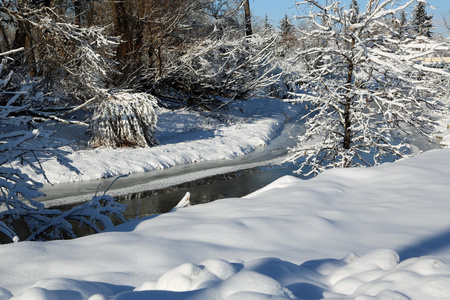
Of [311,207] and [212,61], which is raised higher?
[212,61]

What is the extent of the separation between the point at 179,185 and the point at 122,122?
11.3ft

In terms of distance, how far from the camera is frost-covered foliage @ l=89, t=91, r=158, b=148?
12.1 m

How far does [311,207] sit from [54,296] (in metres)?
2.30

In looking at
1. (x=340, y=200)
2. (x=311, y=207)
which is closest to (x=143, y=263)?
(x=311, y=207)

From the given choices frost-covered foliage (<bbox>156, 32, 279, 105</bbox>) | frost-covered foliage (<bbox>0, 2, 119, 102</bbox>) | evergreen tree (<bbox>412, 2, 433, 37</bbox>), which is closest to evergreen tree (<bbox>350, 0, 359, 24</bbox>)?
evergreen tree (<bbox>412, 2, 433, 37</bbox>)

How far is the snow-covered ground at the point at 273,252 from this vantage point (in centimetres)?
186

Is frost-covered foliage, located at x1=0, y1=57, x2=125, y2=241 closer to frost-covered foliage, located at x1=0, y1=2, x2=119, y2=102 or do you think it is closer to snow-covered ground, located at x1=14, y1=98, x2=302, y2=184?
snow-covered ground, located at x1=14, y1=98, x2=302, y2=184

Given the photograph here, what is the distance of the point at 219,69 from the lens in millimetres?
16891

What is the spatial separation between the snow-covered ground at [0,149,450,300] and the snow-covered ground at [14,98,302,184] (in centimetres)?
689

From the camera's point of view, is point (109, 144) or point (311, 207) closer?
point (311, 207)

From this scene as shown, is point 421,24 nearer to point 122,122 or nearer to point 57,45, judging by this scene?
point 122,122

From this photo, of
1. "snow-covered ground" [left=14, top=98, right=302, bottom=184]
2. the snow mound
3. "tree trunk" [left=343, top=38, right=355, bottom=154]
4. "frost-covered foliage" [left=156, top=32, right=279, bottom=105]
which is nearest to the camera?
the snow mound

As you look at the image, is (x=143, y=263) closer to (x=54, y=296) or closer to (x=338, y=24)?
(x=54, y=296)

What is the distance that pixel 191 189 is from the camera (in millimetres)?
9297
